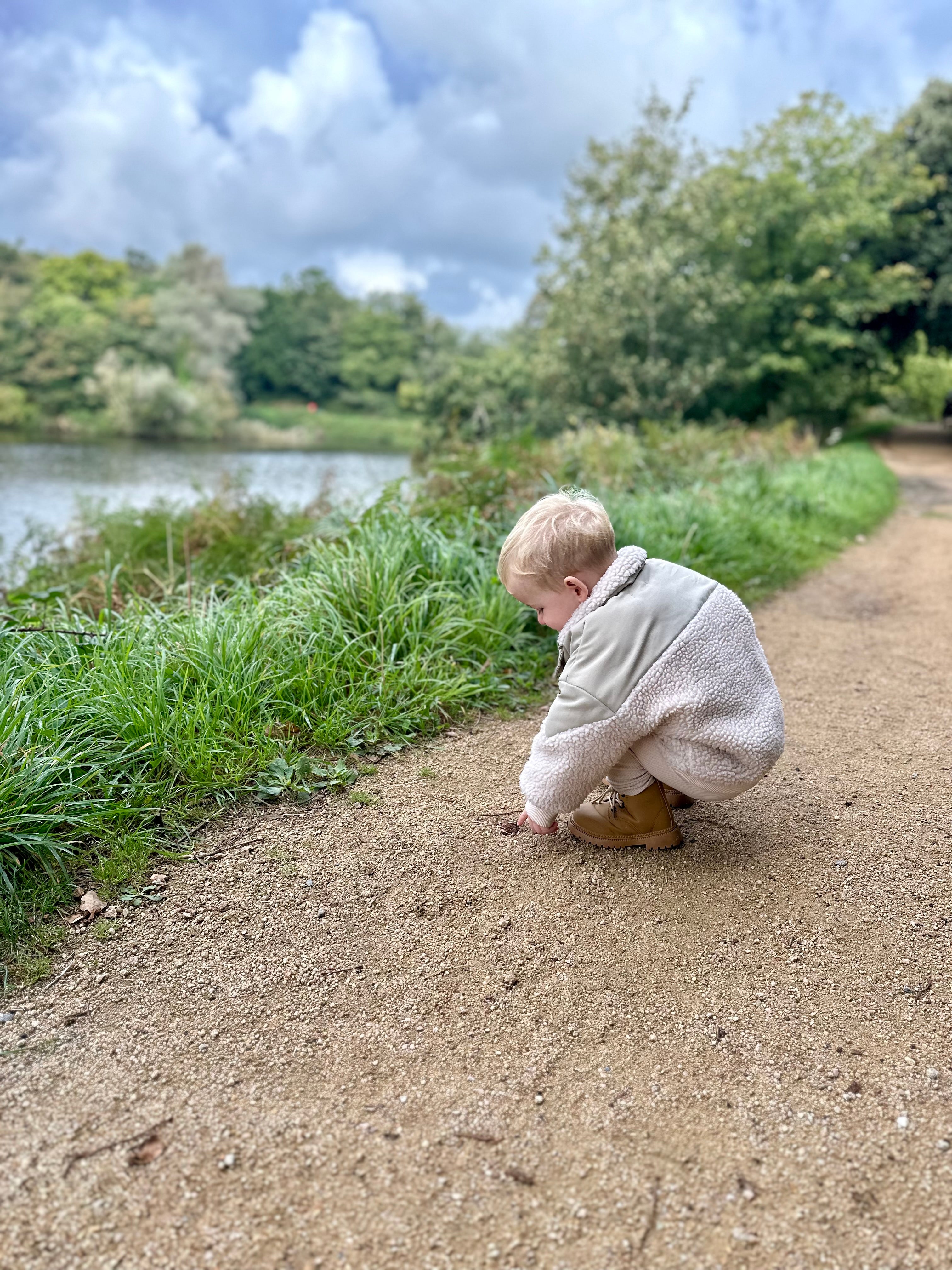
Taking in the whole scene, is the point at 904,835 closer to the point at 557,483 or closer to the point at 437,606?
the point at 437,606

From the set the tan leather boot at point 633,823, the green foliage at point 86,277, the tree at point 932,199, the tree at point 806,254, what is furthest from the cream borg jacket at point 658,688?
the green foliage at point 86,277

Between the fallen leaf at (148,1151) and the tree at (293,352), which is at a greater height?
the tree at (293,352)

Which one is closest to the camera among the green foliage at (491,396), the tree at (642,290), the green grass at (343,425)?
the tree at (642,290)

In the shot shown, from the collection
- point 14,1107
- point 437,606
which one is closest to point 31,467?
point 437,606

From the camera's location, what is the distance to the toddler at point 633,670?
1965 mm

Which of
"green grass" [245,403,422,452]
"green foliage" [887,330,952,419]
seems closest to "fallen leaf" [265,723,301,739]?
"green foliage" [887,330,952,419]

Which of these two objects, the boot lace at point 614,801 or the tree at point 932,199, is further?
the tree at point 932,199

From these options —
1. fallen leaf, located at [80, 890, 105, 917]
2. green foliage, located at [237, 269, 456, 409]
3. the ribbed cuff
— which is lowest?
fallen leaf, located at [80, 890, 105, 917]

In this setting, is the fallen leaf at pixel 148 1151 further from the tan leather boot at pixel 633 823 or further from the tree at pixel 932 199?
the tree at pixel 932 199

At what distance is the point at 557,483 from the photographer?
546cm

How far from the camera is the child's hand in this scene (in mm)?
2127

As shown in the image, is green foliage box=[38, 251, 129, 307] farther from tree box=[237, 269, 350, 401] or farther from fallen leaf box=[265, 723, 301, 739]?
fallen leaf box=[265, 723, 301, 739]

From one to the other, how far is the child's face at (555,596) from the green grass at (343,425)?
93.9 ft

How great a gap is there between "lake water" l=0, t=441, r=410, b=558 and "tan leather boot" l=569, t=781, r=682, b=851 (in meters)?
3.05
